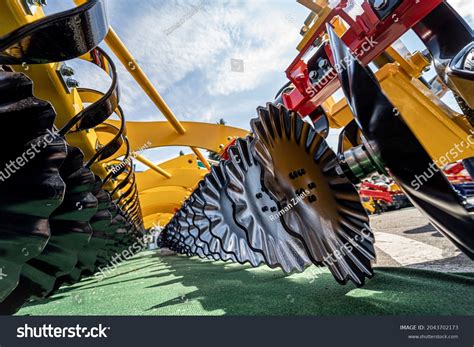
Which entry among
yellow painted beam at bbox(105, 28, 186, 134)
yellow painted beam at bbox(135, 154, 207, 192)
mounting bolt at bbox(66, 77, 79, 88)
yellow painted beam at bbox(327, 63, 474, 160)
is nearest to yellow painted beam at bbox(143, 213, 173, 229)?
yellow painted beam at bbox(135, 154, 207, 192)

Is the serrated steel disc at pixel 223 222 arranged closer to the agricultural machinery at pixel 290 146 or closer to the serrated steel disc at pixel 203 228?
the agricultural machinery at pixel 290 146

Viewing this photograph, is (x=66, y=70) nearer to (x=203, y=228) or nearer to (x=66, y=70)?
(x=66, y=70)

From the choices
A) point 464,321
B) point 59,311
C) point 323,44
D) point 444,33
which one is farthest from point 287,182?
point 59,311

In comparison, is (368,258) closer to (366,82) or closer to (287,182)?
(287,182)

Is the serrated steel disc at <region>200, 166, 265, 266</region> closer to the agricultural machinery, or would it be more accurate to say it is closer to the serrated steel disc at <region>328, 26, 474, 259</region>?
the agricultural machinery

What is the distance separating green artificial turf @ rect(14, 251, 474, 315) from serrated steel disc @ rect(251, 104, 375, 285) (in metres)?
0.10

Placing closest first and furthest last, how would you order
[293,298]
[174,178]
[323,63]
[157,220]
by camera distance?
[293,298] < [323,63] < [174,178] < [157,220]

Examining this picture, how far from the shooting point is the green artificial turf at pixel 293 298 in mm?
755

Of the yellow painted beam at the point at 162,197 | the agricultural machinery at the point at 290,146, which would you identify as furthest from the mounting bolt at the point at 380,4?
the yellow painted beam at the point at 162,197

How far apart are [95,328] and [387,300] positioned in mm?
824

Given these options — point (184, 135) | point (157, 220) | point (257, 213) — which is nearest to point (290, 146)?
point (257, 213)

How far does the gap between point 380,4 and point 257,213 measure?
89 centimetres

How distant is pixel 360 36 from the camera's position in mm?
1035

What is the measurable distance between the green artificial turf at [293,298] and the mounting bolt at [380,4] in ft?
3.21
